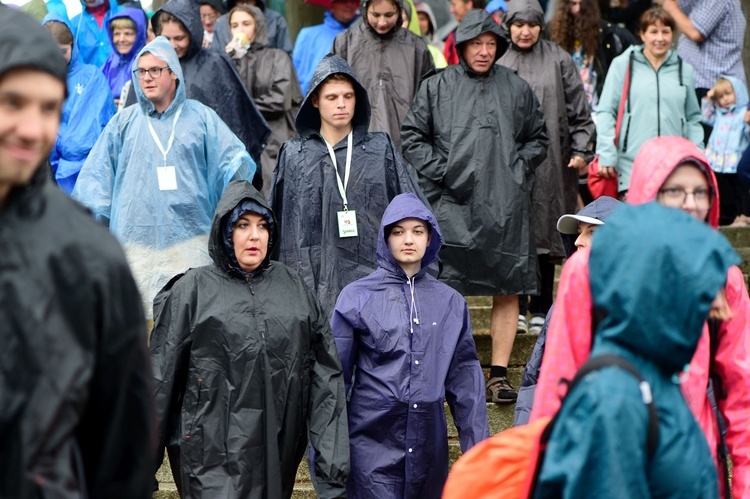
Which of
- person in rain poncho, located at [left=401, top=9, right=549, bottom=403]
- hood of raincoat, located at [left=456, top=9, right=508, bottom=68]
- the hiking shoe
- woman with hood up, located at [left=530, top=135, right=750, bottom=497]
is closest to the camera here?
woman with hood up, located at [left=530, top=135, right=750, bottom=497]

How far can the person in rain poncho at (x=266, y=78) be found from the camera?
1057 cm

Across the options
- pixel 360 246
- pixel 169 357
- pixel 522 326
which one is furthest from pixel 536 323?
pixel 169 357

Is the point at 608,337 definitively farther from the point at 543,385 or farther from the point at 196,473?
the point at 196,473

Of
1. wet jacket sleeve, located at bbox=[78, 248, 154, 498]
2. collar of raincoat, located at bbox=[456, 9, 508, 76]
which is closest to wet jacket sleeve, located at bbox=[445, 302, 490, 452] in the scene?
collar of raincoat, located at bbox=[456, 9, 508, 76]

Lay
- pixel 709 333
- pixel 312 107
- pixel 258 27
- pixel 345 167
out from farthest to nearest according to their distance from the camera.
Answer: pixel 258 27 < pixel 312 107 < pixel 345 167 < pixel 709 333

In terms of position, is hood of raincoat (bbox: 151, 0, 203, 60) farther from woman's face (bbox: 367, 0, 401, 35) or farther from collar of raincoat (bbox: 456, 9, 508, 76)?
collar of raincoat (bbox: 456, 9, 508, 76)

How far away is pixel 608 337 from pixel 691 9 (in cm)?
874

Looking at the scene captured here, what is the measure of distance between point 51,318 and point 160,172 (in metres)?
5.65

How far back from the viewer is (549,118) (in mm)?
9828

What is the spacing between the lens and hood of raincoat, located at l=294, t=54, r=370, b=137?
8.52m

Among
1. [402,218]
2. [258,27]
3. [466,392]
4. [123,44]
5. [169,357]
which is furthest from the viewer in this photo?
[123,44]

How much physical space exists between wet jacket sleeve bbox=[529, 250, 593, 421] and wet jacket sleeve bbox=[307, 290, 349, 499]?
118 inches

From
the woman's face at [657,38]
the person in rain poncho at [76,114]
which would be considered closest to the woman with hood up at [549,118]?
the woman's face at [657,38]

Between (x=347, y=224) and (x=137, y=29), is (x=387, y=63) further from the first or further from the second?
(x=137, y=29)
